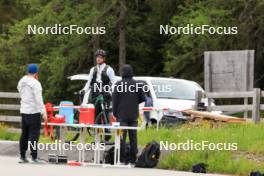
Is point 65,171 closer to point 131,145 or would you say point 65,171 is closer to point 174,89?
point 131,145

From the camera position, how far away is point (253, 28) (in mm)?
36281

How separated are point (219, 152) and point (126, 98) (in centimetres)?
207

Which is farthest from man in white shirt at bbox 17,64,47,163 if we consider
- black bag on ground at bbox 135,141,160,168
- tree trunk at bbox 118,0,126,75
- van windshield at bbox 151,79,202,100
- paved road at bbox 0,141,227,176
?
tree trunk at bbox 118,0,126,75

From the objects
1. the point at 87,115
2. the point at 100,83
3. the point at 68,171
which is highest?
the point at 100,83

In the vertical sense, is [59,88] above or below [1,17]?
below

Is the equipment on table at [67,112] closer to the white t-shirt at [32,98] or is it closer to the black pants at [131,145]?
the white t-shirt at [32,98]

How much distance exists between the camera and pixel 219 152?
17.0 meters

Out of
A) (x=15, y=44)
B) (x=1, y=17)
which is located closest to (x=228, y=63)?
(x=15, y=44)

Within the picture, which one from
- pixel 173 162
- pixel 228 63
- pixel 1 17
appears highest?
pixel 1 17

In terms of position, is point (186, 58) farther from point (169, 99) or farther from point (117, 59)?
point (169, 99)

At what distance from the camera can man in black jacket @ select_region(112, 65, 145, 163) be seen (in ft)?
56.5

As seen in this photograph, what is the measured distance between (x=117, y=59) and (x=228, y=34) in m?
7.67

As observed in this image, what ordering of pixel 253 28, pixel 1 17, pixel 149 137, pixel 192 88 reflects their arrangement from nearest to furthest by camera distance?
pixel 149 137, pixel 192 88, pixel 253 28, pixel 1 17

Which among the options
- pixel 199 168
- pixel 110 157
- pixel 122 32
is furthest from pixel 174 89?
pixel 122 32
